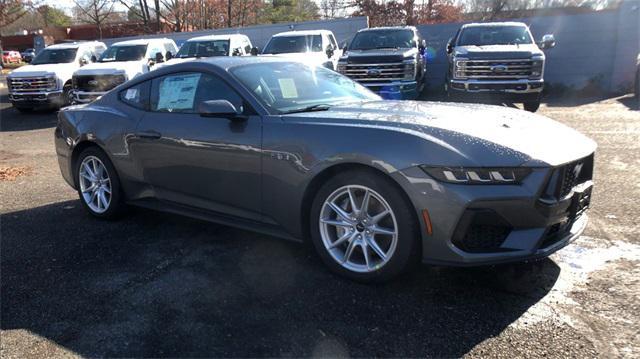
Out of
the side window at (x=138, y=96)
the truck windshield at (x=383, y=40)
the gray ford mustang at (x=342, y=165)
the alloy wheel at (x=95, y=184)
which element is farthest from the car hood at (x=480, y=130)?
the truck windshield at (x=383, y=40)

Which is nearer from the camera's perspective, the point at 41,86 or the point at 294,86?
the point at 294,86

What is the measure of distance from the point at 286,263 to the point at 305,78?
1658 mm

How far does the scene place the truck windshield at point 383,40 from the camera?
42.4 feet

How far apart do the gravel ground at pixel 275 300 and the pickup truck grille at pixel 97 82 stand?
9.15 meters

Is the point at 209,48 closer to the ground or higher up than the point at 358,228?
higher up

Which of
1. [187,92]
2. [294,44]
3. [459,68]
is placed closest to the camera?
[187,92]

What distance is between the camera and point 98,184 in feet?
17.0

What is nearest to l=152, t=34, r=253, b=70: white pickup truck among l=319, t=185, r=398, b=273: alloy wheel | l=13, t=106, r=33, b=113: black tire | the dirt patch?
l=13, t=106, r=33, b=113: black tire

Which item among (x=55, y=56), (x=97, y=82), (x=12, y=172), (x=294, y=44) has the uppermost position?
(x=294, y=44)

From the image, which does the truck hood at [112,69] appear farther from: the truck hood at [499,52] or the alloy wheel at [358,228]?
the alloy wheel at [358,228]

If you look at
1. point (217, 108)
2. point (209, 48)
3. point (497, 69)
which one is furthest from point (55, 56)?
point (217, 108)

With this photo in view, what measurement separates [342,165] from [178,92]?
1886mm

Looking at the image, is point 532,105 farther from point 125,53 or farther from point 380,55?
point 125,53

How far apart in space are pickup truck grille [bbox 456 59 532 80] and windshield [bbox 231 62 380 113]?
7.32 meters
